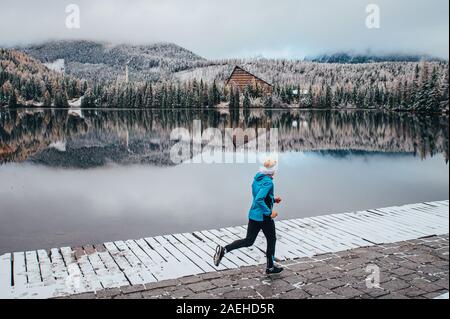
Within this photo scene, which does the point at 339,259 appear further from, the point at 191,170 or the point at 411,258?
the point at 191,170

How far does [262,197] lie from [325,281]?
1.44m

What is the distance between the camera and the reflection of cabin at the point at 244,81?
122375 millimetres

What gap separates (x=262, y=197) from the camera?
643 cm

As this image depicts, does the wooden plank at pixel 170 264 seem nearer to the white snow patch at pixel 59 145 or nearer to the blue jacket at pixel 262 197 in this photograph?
the blue jacket at pixel 262 197

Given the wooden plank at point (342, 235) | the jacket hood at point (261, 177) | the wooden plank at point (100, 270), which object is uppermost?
the jacket hood at point (261, 177)

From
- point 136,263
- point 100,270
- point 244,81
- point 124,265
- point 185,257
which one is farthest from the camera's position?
point 244,81

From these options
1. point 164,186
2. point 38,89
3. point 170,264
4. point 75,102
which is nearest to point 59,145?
point 164,186

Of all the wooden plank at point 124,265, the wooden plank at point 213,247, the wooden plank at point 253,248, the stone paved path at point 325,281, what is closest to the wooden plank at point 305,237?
the stone paved path at point 325,281

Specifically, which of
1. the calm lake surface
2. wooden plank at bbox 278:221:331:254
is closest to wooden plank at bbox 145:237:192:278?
wooden plank at bbox 278:221:331:254

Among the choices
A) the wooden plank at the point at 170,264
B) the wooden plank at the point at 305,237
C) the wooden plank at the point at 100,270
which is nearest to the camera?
the wooden plank at the point at 100,270

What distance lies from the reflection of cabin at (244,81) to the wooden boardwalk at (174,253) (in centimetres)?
10692

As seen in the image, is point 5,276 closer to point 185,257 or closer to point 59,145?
point 185,257
